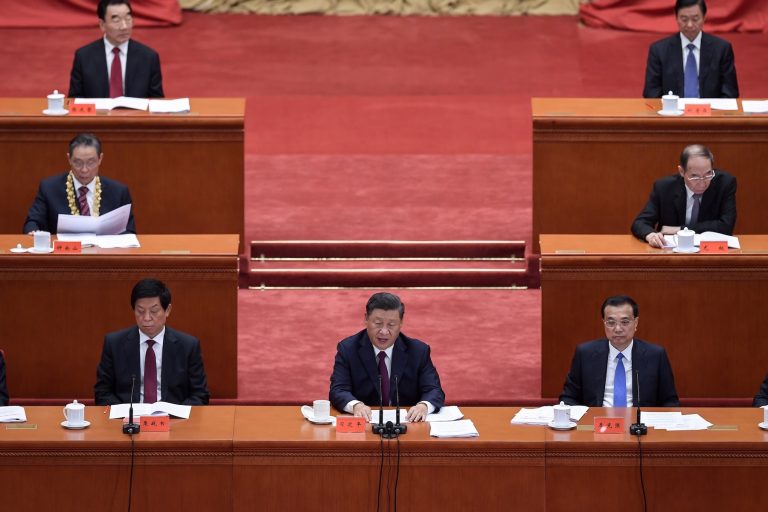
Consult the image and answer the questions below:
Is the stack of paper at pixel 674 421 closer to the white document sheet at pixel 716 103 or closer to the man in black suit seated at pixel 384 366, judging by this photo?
the man in black suit seated at pixel 384 366

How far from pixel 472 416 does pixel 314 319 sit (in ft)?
5.34

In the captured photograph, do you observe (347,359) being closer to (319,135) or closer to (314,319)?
(314,319)

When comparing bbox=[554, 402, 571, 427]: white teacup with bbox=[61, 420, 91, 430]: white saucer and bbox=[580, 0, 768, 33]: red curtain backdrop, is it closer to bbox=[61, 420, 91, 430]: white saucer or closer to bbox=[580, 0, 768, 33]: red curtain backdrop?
bbox=[61, 420, 91, 430]: white saucer

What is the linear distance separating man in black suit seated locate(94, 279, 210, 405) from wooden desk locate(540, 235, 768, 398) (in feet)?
4.30

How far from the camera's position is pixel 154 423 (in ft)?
16.9

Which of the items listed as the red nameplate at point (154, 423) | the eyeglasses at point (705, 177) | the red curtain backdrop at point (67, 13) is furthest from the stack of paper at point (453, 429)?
the red curtain backdrop at point (67, 13)

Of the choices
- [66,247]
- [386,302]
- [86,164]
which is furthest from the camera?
[86,164]

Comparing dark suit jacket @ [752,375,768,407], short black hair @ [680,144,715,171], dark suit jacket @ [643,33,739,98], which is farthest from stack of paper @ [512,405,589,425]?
dark suit jacket @ [643,33,739,98]

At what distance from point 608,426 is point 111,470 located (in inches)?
58.2

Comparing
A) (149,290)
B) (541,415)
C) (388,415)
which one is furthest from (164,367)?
(541,415)

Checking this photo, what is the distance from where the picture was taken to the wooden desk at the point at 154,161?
23.0ft

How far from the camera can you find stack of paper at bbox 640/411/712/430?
5.23m

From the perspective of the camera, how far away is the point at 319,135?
8.71 metres

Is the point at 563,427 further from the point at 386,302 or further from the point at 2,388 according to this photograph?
the point at 2,388
